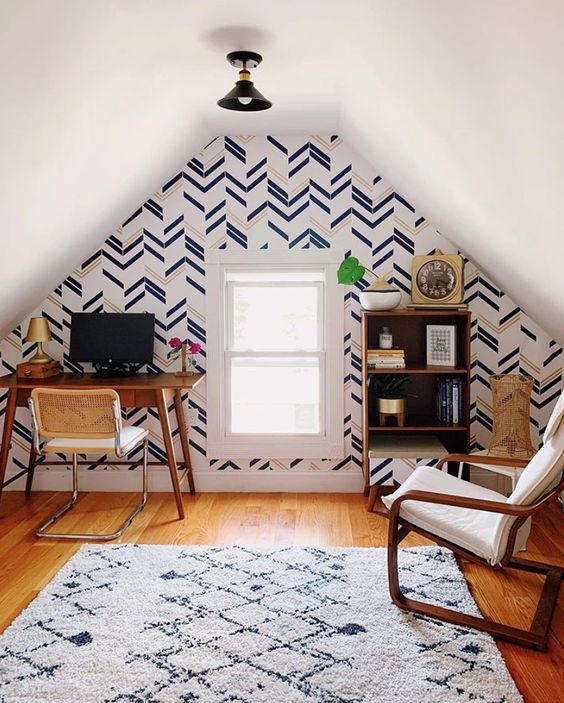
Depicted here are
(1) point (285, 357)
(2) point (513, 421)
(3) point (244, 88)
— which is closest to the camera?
(3) point (244, 88)

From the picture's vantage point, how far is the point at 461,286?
4.29m

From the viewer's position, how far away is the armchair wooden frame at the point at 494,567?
2643 millimetres

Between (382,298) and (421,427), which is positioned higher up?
(382,298)

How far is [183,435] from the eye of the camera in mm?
4480

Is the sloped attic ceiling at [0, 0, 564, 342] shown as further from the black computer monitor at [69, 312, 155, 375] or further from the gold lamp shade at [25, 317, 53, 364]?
the black computer monitor at [69, 312, 155, 375]

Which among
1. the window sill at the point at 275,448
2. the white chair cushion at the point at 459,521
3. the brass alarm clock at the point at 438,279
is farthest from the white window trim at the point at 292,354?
the white chair cushion at the point at 459,521

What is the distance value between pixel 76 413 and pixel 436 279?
→ 2339 millimetres

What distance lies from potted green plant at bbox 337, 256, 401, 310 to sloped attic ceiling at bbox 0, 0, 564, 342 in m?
0.51

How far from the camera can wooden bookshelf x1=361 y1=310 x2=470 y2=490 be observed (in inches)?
165

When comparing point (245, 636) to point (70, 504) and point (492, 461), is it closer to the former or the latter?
point (492, 461)

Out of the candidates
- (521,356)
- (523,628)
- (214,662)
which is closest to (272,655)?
(214,662)

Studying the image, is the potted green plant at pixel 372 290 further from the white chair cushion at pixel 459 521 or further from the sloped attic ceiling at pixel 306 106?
the white chair cushion at pixel 459 521

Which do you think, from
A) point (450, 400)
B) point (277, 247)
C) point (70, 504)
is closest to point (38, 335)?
point (70, 504)

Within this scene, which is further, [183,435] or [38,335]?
[183,435]
